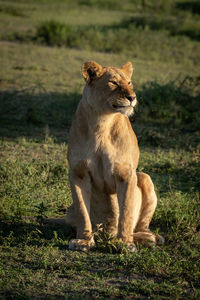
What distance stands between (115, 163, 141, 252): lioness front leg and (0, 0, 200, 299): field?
138mm

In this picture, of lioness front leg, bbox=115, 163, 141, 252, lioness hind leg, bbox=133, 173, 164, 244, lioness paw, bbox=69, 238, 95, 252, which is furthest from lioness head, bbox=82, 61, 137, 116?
lioness paw, bbox=69, 238, 95, 252

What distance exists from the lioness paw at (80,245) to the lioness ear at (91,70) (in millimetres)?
1382

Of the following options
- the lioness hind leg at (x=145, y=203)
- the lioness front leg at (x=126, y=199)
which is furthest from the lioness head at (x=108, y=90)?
the lioness hind leg at (x=145, y=203)

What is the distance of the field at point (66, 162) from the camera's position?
358 cm

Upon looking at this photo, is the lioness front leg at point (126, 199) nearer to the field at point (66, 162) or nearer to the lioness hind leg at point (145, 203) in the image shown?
the field at point (66, 162)

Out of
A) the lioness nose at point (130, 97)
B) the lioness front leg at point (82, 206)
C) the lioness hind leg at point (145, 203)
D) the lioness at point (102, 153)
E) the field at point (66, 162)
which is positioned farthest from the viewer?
the lioness hind leg at point (145, 203)

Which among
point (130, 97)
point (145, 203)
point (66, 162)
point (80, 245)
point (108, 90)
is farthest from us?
point (66, 162)

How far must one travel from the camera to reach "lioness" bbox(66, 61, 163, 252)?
13.0 ft

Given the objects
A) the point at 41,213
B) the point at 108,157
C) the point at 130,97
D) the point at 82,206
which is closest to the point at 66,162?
the point at 41,213

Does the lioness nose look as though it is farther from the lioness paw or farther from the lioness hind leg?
the lioness paw

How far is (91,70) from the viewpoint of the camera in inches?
159

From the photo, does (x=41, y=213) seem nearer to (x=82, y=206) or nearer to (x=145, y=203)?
(x=82, y=206)

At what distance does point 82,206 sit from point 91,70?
3.85 ft

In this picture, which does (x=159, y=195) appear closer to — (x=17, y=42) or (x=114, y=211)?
(x=114, y=211)
